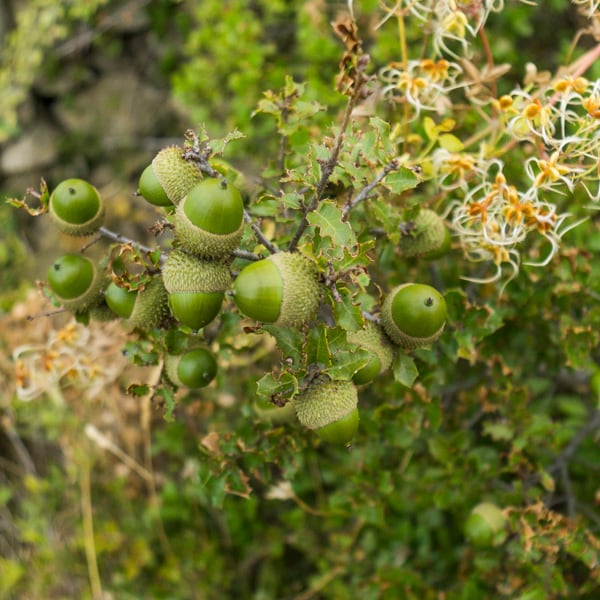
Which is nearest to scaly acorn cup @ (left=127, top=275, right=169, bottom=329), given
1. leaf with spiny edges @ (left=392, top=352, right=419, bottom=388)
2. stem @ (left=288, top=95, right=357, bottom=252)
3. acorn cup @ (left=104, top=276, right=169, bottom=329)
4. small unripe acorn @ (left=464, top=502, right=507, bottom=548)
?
acorn cup @ (left=104, top=276, right=169, bottom=329)

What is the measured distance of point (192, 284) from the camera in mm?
1273

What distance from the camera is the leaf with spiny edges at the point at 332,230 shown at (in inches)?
48.4

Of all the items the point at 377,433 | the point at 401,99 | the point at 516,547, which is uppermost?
the point at 401,99

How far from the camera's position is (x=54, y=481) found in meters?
3.50

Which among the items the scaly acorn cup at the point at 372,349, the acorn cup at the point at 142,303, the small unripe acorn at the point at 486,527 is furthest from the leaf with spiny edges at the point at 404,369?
the small unripe acorn at the point at 486,527

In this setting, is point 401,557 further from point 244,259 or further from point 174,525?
point 244,259

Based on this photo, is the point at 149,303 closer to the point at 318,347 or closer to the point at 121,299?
the point at 121,299

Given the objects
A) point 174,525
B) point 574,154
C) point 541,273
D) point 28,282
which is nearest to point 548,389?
point 541,273

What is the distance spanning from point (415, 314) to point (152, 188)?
610 millimetres

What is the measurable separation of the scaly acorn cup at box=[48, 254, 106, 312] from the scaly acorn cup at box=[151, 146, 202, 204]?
14.2 inches

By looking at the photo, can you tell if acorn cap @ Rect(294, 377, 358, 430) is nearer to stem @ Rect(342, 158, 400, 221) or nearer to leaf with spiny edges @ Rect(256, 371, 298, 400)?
leaf with spiny edges @ Rect(256, 371, 298, 400)

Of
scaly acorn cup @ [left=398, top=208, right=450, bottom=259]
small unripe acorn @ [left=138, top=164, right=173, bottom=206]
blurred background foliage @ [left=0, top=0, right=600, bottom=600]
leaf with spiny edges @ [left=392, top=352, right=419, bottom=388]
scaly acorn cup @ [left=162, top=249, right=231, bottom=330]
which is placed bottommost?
blurred background foliage @ [left=0, top=0, right=600, bottom=600]

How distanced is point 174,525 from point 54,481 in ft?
2.34

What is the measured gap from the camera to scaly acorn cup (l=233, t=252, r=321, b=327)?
3.85 feet
